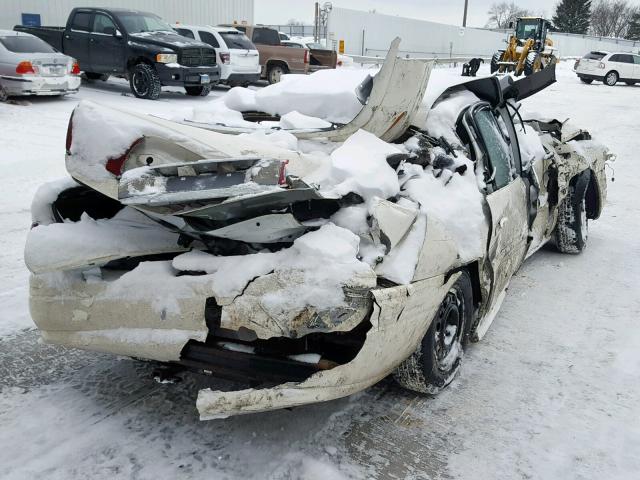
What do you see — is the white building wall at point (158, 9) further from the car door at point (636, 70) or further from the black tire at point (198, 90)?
the car door at point (636, 70)

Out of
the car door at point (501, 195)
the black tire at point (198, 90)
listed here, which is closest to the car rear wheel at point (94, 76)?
the black tire at point (198, 90)

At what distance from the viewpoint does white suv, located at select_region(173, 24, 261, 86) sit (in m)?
16.7

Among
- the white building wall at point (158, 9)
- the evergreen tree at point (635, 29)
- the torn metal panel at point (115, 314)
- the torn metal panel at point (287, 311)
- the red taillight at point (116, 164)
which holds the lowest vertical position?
the torn metal panel at point (115, 314)

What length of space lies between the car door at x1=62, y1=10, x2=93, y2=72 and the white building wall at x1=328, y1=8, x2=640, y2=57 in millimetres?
17289

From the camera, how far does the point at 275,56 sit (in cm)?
1956

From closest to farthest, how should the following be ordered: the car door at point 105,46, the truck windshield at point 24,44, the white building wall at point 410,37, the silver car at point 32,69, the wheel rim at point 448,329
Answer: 1. the wheel rim at point 448,329
2. the silver car at point 32,69
3. the truck windshield at point 24,44
4. the car door at point 105,46
5. the white building wall at point 410,37

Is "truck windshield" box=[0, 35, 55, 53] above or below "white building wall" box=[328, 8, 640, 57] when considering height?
below

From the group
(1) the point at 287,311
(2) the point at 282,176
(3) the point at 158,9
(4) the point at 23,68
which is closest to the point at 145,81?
(4) the point at 23,68

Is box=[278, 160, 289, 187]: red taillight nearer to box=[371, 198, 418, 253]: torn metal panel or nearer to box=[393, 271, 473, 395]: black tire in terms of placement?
box=[371, 198, 418, 253]: torn metal panel

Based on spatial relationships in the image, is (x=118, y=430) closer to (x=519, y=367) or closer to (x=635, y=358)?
(x=519, y=367)

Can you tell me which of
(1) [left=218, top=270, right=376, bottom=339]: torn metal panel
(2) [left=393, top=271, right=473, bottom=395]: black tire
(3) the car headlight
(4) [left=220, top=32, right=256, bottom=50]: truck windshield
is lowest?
(2) [left=393, top=271, right=473, bottom=395]: black tire

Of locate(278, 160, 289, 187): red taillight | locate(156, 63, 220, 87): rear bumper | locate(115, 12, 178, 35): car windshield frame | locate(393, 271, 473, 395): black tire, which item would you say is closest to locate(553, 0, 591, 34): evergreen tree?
locate(115, 12, 178, 35): car windshield frame

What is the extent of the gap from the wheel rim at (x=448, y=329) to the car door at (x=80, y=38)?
47.5ft

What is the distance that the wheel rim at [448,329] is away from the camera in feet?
10.9
